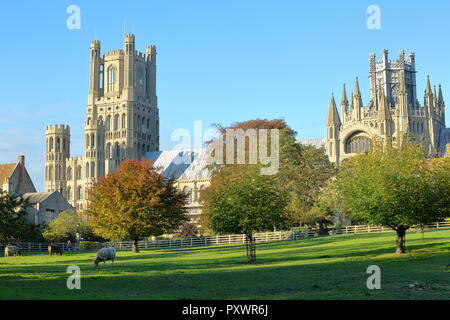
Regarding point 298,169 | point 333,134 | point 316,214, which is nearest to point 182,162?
point 333,134

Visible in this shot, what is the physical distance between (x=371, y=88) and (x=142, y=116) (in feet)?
168

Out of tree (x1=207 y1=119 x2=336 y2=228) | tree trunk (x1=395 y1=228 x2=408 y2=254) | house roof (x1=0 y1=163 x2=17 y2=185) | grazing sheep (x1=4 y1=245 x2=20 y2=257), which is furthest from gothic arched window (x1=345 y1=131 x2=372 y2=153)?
tree trunk (x1=395 y1=228 x2=408 y2=254)

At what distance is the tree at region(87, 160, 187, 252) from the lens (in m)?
52.5

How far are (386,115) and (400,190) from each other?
8003 centimetres

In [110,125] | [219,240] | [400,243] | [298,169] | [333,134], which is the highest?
[110,125]

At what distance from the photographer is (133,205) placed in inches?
2071

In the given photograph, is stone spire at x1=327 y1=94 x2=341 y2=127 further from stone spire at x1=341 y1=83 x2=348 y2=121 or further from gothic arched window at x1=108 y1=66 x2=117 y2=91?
gothic arched window at x1=108 y1=66 x2=117 y2=91

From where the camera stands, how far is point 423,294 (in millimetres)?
18250

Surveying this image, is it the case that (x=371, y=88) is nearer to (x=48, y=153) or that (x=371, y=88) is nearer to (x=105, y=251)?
(x=48, y=153)

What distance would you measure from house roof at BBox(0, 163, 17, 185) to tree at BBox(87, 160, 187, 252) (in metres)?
34.0

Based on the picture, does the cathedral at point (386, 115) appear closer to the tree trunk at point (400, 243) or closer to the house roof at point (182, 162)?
the house roof at point (182, 162)

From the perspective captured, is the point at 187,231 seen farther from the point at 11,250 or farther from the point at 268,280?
the point at 268,280
